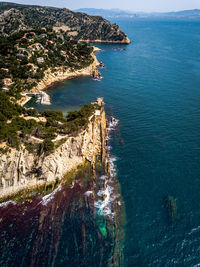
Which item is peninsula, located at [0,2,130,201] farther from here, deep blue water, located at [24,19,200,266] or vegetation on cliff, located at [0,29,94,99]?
deep blue water, located at [24,19,200,266]

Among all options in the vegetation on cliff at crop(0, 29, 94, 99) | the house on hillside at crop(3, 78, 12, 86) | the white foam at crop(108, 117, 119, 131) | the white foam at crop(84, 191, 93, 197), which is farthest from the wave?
the house on hillside at crop(3, 78, 12, 86)

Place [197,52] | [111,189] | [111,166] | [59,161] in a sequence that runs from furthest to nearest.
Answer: [197,52] → [111,166] → [59,161] → [111,189]

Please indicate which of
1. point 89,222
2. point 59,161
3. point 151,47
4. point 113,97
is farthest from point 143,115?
point 151,47

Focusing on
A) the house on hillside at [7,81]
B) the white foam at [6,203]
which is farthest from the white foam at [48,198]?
the house on hillside at [7,81]

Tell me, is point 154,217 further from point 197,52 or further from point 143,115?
point 197,52

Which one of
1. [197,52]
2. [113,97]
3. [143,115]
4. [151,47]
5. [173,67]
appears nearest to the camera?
[143,115]

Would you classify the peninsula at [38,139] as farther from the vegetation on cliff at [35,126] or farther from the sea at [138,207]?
the sea at [138,207]

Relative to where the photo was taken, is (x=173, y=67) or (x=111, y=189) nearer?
(x=111, y=189)
